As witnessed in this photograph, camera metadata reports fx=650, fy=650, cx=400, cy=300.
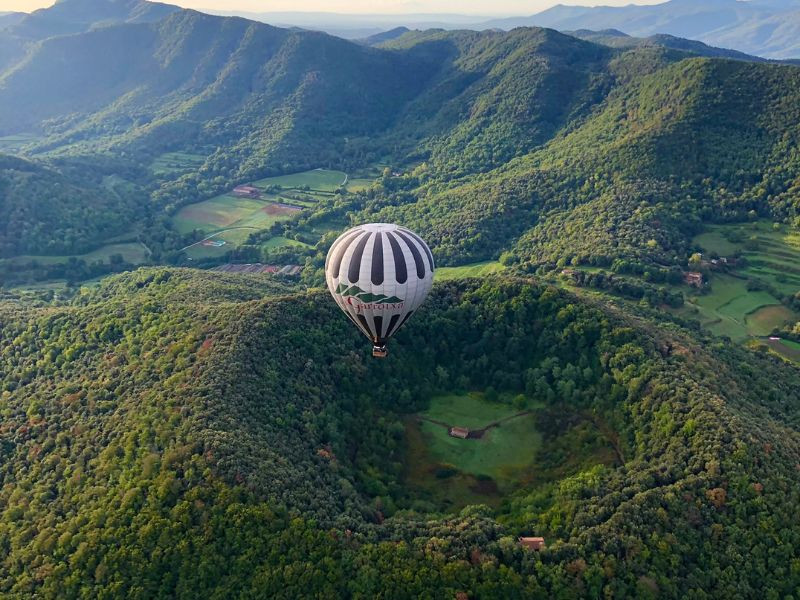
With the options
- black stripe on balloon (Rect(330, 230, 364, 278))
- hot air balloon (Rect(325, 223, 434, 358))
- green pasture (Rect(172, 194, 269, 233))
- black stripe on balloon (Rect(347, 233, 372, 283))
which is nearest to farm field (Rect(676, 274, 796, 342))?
hot air balloon (Rect(325, 223, 434, 358))

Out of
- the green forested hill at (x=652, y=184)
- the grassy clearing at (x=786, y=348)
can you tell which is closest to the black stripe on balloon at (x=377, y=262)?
the grassy clearing at (x=786, y=348)

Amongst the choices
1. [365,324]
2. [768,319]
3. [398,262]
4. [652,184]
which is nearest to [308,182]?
[652,184]

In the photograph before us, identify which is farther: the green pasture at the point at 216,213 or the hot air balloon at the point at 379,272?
the green pasture at the point at 216,213

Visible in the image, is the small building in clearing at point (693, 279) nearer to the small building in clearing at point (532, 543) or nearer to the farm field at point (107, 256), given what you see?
the small building in clearing at point (532, 543)

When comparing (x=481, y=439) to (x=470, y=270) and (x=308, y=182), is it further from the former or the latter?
(x=308, y=182)

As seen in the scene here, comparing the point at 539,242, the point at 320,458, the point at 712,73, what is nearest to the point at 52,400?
the point at 320,458

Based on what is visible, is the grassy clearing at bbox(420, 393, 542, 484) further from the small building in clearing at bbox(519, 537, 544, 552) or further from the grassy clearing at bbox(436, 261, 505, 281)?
the grassy clearing at bbox(436, 261, 505, 281)
